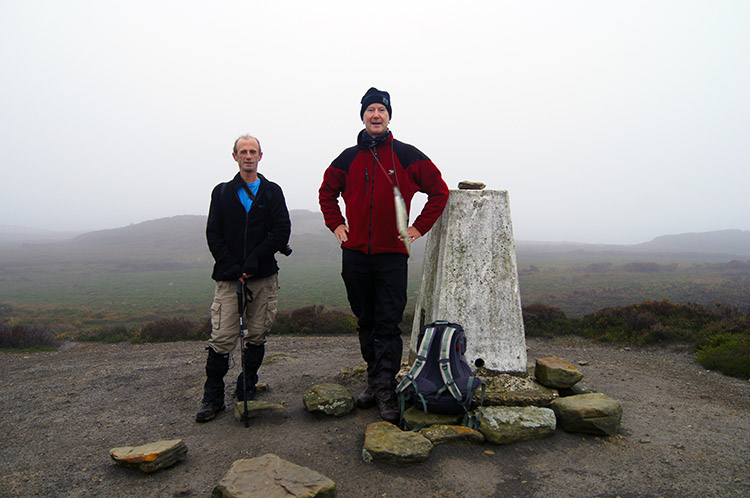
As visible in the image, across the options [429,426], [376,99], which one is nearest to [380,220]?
[376,99]

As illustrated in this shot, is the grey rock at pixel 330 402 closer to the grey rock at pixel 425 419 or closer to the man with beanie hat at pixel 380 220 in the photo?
the man with beanie hat at pixel 380 220

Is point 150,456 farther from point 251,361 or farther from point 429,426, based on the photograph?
point 429,426

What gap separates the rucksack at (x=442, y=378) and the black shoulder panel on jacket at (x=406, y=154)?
6.02 feet

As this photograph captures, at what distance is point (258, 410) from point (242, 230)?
2.08m

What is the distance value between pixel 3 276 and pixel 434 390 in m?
60.0

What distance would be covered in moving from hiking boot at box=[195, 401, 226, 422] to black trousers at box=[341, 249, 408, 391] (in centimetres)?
185

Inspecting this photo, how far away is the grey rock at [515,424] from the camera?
4035 mm

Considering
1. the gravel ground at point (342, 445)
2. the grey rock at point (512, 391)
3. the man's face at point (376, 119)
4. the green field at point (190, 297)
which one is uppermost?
the man's face at point (376, 119)

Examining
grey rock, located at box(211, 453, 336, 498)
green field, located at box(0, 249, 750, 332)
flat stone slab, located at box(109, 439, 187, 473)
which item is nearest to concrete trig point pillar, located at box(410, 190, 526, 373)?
grey rock, located at box(211, 453, 336, 498)

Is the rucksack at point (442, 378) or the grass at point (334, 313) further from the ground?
the rucksack at point (442, 378)

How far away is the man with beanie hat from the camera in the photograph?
14.4 ft

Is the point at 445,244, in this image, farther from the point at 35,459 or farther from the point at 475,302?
the point at 35,459

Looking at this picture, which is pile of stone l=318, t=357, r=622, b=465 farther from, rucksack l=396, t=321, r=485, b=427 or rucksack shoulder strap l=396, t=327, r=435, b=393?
rucksack shoulder strap l=396, t=327, r=435, b=393

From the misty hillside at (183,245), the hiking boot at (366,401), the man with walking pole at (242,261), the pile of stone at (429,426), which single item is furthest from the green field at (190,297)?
the misty hillside at (183,245)
